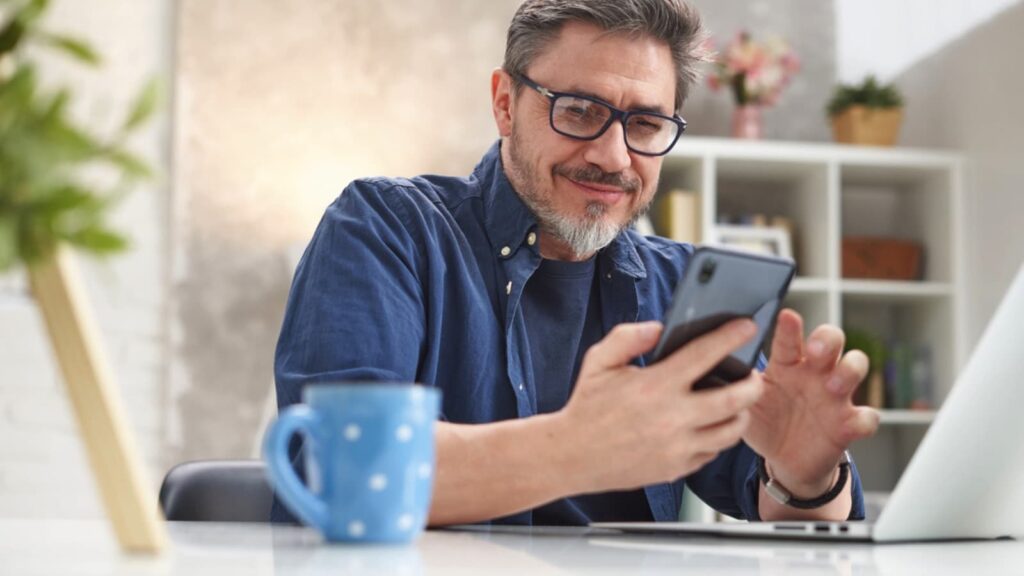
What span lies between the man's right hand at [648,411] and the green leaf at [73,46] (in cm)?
46

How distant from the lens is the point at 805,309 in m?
3.95

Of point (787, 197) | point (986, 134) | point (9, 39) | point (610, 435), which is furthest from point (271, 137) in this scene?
point (9, 39)

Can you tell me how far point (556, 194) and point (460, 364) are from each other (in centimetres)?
31

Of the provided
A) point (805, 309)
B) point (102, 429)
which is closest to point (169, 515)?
point (102, 429)

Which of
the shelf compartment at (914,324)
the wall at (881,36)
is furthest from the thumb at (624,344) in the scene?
the wall at (881,36)

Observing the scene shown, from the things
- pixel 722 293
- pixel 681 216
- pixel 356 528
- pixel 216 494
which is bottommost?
pixel 216 494

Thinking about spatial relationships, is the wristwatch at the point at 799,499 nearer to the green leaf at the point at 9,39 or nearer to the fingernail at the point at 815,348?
the fingernail at the point at 815,348

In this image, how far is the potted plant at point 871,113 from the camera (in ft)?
13.1

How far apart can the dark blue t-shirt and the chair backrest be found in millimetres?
366

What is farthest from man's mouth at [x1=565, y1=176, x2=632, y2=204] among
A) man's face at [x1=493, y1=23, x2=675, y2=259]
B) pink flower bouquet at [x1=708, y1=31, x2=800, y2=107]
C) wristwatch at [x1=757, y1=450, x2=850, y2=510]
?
pink flower bouquet at [x1=708, y1=31, x2=800, y2=107]

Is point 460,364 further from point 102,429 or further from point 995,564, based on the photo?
point 102,429

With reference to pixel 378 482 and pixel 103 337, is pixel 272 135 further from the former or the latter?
pixel 378 482

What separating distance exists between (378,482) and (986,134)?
361 cm

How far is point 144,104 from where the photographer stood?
1.69 feet
